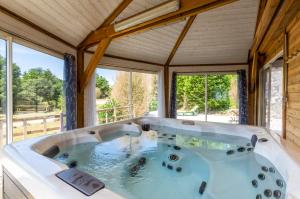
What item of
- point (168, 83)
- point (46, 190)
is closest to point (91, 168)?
point (46, 190)

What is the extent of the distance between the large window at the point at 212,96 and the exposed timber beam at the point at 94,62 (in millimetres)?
3328

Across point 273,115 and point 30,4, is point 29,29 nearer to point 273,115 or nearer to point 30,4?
point 30,4

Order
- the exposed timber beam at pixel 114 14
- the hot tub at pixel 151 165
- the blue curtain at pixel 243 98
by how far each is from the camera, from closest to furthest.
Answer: the hot tub at pixel 151 165, the exposed timber beam at pixel 114 14, the blue curtain at pixel 243 98

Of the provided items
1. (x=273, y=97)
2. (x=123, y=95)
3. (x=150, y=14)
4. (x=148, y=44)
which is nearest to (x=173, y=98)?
(x=123, y=95)

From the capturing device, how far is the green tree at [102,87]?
5.32 m

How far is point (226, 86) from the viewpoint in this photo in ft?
21.6

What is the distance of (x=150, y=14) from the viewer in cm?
306

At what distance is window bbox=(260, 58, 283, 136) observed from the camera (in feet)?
13.1

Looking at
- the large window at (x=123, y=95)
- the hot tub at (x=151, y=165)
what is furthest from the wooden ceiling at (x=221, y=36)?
the hot tub at (x=151, y=165)

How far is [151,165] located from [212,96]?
4.74 metres

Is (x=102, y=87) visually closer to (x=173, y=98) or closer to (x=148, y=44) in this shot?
(x=148, y=44)

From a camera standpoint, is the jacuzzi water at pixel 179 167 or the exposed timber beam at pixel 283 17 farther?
the exposed timber beam at pixel 283 17

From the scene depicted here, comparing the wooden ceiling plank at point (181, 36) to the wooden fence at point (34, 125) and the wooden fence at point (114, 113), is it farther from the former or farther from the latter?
the wooden fence at point (34, 125)

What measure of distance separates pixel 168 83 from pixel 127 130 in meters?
3.38
